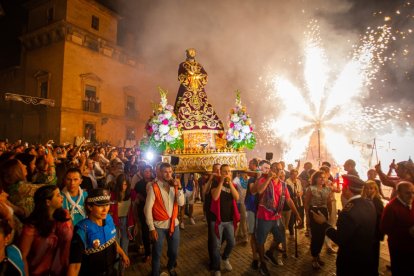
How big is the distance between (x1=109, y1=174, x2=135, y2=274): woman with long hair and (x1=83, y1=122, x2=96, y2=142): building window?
20.6 meters

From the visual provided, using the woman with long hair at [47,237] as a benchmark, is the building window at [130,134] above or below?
above

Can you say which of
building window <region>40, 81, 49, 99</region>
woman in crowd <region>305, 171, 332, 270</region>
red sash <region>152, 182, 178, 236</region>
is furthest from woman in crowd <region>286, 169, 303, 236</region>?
building window <region>40, 81, 49, 99</region>

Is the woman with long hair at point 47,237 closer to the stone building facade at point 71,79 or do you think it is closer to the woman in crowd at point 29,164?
the woman in crowd at point 29,164

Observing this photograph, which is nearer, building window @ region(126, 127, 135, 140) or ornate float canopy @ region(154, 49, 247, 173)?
ornate float canopy @ region(154, 49, 247, 173)

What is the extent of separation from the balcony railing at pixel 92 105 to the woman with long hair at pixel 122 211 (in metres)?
21.2

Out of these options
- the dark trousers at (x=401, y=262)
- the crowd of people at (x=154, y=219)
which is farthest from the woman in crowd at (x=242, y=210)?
the dark trousers at (x=401, y=262)

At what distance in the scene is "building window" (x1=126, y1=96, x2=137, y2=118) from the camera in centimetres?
2886

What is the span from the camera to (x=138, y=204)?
5879 mm

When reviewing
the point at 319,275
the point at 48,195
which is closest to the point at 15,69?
the point at 48,195

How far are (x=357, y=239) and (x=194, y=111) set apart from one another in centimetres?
675

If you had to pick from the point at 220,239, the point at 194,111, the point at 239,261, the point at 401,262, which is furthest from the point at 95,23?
the point at 401,262

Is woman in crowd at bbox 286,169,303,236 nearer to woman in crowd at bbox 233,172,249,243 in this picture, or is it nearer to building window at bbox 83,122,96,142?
woman in crowd at bbox 233,172,249,243

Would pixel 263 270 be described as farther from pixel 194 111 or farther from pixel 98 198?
pixel 194 111

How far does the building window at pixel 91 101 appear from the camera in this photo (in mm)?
24109
